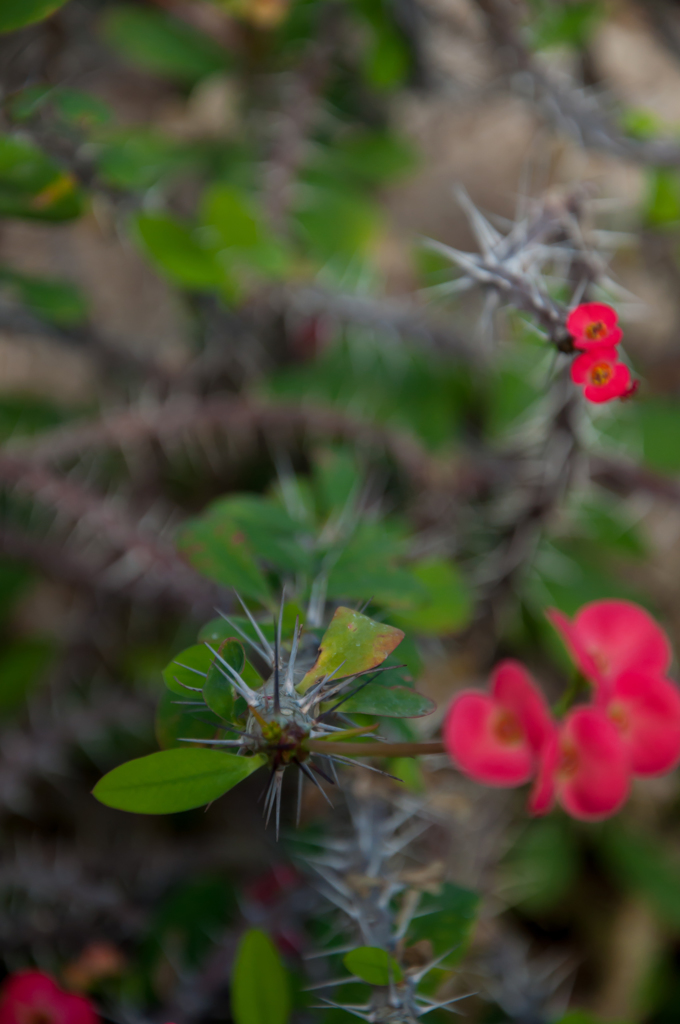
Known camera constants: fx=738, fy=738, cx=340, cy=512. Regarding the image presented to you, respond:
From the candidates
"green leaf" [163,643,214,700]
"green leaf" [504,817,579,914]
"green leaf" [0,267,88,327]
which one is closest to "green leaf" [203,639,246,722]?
"green leaf" [163,643,214,700]

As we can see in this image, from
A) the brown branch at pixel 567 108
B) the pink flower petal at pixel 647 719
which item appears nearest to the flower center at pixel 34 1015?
the pink flower petal at pixel 647 719

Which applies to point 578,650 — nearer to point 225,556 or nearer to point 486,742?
point 486,742

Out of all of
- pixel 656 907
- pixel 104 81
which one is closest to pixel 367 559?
pixel 656 907

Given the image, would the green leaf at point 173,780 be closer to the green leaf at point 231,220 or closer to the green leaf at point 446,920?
the green leaf at point 446,920

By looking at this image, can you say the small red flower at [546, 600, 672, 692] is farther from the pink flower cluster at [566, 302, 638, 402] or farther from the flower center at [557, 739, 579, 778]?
the pink flower cluster at [566, 302, 638, 402]

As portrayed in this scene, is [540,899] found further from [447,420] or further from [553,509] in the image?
[447,420]
